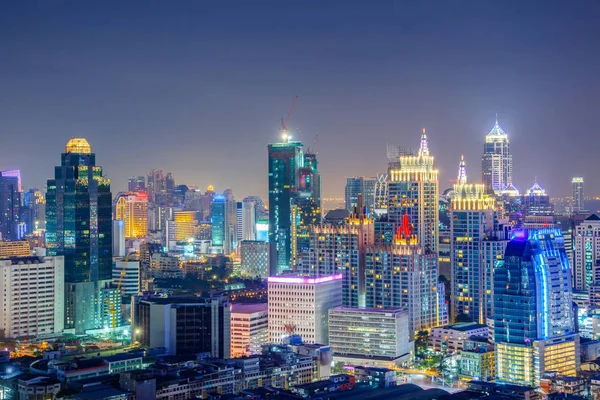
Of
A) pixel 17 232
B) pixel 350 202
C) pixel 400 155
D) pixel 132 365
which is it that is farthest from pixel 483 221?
pixel 17 232

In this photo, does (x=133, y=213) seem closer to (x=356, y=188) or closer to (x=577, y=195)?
(x=356, y=188)

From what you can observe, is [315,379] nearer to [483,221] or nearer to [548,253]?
[548,253]

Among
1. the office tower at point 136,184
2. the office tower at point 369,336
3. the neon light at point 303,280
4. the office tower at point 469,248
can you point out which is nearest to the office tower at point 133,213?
the office tower at point 136,184

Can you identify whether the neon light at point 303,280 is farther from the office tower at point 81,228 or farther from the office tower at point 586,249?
the office tower at point 586,249

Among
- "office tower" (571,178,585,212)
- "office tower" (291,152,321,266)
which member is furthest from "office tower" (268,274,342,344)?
"office tower" (571,178,585,212)

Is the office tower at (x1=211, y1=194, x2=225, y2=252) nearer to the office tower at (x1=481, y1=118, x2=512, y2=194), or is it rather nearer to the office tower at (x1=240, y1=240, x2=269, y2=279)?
the office tower at (x1=240, y1=240, x2=269, y2=279)

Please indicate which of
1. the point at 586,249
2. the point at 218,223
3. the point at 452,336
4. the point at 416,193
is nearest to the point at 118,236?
the point at 218,223

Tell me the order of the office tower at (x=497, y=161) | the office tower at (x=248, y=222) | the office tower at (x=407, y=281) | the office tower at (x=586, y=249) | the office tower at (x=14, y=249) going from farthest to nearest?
1. the office tower at (x=248, y=222)
2. the office tower at (x=497, y=161)
3. the office tower at (x=14, y=249)
4. the office tower at (x=586, y=249)
5. the office tower at (x=407, y=281)
